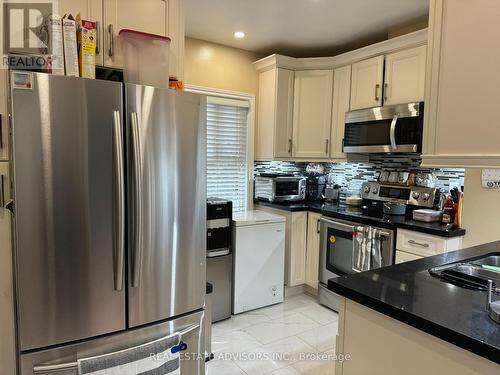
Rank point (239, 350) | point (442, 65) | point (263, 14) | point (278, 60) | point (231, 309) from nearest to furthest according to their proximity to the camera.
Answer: point (442, 65) → point (239, 350) → point (263, 14) → point (231, 309) → point (278, 60)

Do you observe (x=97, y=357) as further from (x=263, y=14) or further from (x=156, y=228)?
(x=263, y=14)

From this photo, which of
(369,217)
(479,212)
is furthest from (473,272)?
(369,217)

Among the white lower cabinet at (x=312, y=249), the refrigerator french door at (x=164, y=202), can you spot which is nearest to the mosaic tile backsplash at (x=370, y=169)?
→ the white lower cabinet at (x=312, y=249)

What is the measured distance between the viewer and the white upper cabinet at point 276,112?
3.63 m

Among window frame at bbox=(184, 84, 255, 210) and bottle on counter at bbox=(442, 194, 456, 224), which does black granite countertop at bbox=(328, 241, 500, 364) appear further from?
window frame at bbox=(184, 84, 255, 210)

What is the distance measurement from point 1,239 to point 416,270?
1.81m

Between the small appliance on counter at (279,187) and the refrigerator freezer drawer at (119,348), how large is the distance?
201 centimetres

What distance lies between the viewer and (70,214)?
143 centimetres

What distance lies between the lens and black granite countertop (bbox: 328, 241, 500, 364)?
0.93 metres

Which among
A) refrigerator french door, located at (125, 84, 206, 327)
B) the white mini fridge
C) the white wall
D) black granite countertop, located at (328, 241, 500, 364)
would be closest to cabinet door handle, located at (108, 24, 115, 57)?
refrigerator french door, located at (125, 84, 206, 327)

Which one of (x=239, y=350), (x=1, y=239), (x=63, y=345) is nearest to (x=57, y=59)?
(x=1, y=239)

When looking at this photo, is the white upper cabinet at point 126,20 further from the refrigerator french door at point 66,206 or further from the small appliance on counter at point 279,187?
the small appliance on counter at point 279,187

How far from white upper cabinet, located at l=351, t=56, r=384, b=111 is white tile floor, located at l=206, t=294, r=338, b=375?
2.00 meters

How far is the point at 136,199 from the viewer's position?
5.08ft
